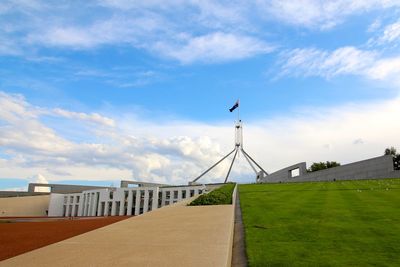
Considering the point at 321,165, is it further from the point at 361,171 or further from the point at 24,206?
the point at 24,206

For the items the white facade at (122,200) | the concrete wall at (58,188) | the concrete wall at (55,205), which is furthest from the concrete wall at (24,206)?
the concrete wall at (58,188)

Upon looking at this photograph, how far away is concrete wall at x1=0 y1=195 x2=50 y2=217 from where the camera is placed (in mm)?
61750

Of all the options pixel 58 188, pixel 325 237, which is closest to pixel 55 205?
pixel 58 188

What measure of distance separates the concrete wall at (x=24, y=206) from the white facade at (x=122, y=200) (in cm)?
212

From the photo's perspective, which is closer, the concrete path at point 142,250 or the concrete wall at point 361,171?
the concrete path at point 142,250

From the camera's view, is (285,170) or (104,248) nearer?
(104,248)

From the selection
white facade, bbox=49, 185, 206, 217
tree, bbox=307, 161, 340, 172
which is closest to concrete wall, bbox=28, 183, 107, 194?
white facade, bbox=49, 185, 206, 217

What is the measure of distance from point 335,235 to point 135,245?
4.26m

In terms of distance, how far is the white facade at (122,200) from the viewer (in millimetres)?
50969

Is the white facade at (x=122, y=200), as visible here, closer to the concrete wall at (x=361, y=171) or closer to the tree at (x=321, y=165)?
the concrete wall at (x=361, y=171)

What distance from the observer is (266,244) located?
22.2 ft

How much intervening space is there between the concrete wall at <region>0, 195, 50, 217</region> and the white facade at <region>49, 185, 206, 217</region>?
6.94 ft

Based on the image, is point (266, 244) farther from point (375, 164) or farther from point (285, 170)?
A: point (285, 170)

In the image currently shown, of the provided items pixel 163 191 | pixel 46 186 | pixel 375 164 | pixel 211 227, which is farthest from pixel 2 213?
pixel 211 227
